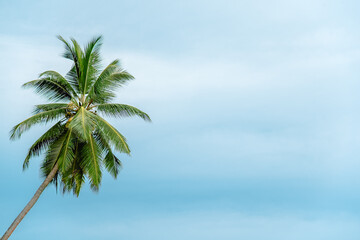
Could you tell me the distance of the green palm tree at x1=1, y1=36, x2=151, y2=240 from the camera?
71.7ft

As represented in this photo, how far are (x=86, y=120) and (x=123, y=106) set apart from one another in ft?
7.52

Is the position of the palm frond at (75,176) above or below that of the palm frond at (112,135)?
below

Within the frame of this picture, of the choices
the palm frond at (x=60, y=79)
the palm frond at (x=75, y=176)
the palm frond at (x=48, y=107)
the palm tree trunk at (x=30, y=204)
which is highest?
the palm frond at (x=60, y=79)

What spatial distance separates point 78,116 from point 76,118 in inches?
5.0

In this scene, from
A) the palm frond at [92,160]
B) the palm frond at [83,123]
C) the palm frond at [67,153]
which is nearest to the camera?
the palm frond at [83,123]

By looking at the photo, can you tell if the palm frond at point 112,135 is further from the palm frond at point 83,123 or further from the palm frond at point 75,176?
the palm frond at point 75,176

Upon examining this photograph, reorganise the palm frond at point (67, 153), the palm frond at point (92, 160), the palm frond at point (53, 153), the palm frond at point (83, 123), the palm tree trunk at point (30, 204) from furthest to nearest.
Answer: the palm frond at point (53, 153) < the palm frond at point (92, 160) < the palm tree trunk at point (30, 204) < the palm frond at point (67, 153) < the palm frond at point (83, 123)

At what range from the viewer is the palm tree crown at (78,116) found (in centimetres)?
2188

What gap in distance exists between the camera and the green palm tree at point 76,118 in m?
21.8

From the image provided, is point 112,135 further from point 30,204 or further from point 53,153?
point 30,204

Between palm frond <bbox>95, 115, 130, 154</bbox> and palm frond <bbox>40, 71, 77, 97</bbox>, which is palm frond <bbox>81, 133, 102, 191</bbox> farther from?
palm frond <bbox>40, 71, 77, 97</bbox>

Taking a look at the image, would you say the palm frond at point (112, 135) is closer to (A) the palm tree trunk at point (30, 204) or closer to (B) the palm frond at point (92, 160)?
(B) the palm frond at point (92, 160)

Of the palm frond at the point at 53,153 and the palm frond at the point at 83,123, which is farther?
the palm frond at the point at 53,153

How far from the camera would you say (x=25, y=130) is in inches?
886
